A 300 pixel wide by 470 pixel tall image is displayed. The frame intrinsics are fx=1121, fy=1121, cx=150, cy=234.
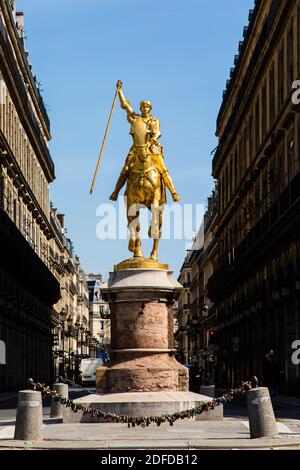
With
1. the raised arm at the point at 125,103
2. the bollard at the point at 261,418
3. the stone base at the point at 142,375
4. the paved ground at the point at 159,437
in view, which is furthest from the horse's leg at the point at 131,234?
the bollard at the point at 261,418

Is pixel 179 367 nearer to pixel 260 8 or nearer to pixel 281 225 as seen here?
pixel 281 225

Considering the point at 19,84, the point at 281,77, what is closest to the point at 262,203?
the point at 281,77

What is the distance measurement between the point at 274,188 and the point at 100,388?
28899mm

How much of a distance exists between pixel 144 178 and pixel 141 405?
5.53 meters

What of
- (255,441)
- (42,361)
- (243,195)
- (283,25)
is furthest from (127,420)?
(42,361)

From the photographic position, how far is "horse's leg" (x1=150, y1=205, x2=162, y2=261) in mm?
26203

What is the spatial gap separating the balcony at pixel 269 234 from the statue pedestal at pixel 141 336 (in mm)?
14670

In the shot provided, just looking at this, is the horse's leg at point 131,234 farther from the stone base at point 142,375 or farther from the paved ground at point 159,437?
the paved ground at point 159,437

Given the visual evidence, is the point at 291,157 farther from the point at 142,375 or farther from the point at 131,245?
the point at 142,375

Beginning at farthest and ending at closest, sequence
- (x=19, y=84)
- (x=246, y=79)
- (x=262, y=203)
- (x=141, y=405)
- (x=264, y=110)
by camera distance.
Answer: (x=19, y=84) < (x=246, y=79) < (x=264, y=110) < (x=262, y=203) < (x=141, y=405)

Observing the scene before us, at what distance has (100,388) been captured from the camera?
82.9 ft

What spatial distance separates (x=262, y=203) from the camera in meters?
56.2

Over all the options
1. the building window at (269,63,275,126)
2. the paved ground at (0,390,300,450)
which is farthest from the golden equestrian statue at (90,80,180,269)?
the building window at (269,63,275,126)
